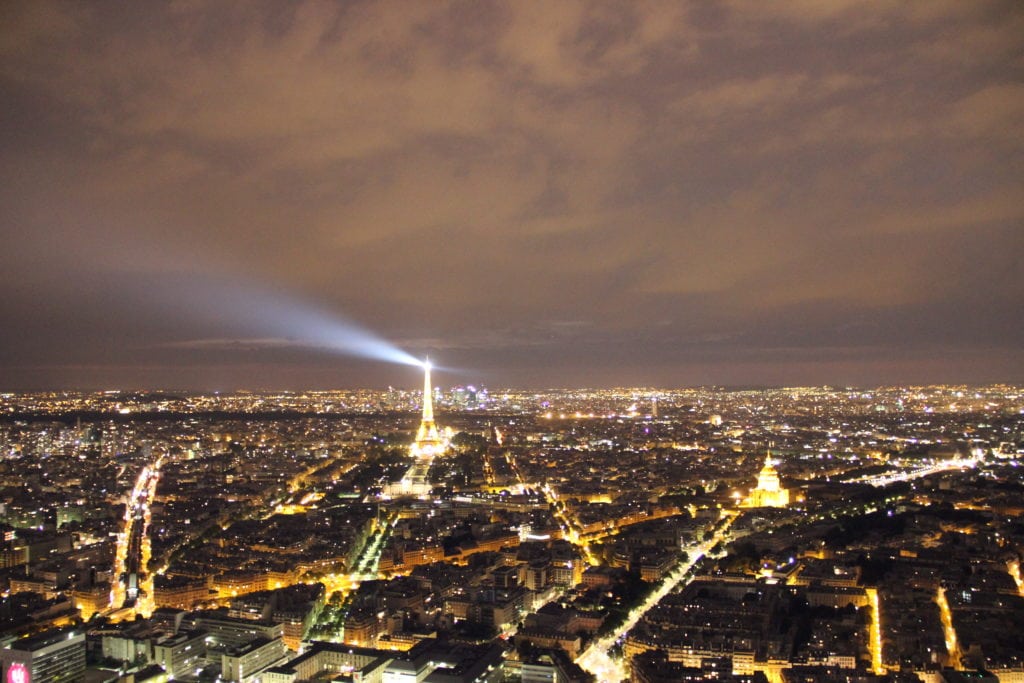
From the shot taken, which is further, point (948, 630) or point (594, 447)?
point (594, 447)

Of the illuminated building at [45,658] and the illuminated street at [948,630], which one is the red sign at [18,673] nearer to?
the illuminated building at [45,658]

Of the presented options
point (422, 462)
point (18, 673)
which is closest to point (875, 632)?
point (18, 673)

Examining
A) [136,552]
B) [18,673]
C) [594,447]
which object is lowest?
[18,673]

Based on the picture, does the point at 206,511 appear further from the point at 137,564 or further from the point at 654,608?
the point at 654,608

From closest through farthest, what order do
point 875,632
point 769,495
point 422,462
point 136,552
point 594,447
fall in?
point 875,632
point 136,552
point 769,495
point 422,462
point 594,447

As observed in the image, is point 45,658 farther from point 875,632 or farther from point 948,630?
point 948,630

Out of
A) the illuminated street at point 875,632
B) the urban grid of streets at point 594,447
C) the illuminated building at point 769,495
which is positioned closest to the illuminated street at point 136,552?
the urban grid of streets at point 594,447

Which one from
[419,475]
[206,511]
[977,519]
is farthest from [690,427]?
[206,511]

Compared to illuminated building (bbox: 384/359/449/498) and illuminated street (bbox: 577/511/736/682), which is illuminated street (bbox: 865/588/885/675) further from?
illuminated building (bbox: 384/359/449/498)

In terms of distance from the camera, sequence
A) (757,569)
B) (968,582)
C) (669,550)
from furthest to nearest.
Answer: (669,550) → (757,569) → (968,582)
